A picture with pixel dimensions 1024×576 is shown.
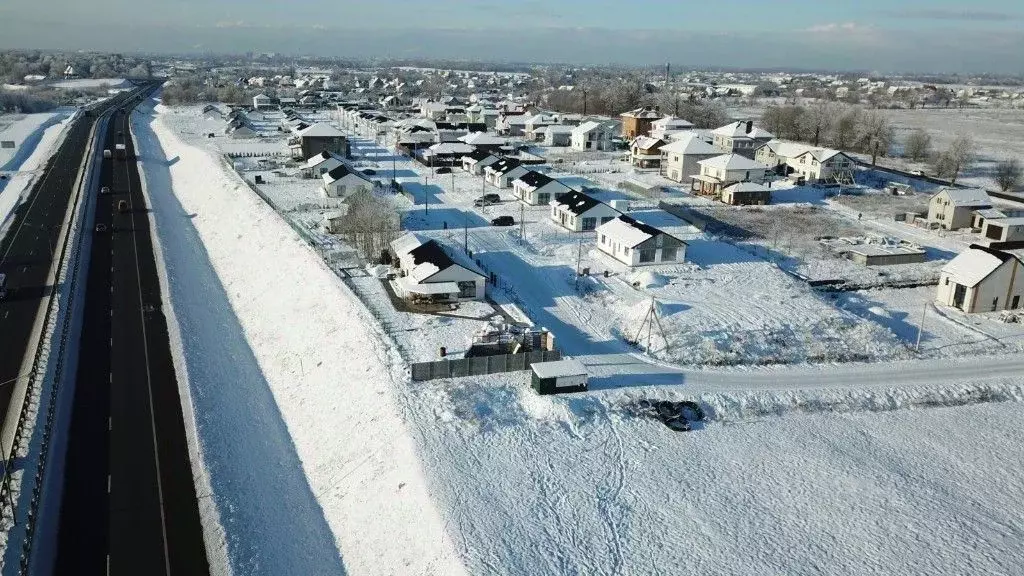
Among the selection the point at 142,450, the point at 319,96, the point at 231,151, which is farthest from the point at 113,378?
the point at 319,96

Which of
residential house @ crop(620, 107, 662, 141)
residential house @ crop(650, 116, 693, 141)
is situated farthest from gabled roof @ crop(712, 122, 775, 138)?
Result: residential house @ crop(620, 107, 662, 141)

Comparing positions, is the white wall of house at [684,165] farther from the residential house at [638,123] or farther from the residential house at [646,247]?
the residential house at [646,247]

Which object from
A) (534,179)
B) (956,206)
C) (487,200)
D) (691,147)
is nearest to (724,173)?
(691,147)

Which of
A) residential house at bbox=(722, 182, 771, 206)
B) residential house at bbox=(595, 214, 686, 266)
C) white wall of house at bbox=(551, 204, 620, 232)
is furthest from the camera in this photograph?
residential house at bbox=(722, 182, 771, 206)

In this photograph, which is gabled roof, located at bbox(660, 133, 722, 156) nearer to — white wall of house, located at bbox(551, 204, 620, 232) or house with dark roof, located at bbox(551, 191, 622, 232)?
house with dark roof, located at bbox(551, 191, 622, 232)

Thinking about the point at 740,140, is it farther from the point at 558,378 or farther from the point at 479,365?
the point at 558,378

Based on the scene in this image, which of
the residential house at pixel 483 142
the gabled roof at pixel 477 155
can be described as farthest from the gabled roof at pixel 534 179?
the residential house at pixel 483 142
